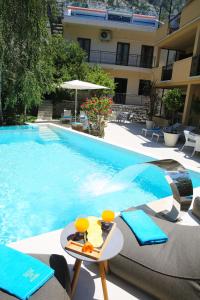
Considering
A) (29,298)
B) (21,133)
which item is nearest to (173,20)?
(21,133)

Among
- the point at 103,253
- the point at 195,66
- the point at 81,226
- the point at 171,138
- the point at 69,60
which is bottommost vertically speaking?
the point at 171,138

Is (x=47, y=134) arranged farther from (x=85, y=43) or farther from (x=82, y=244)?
(x=85, y=43)

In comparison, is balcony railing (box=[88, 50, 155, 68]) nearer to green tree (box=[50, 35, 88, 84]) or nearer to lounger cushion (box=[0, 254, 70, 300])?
green tree (box=[50, 35, 88, 84])

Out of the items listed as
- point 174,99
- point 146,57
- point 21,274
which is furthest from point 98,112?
point 146,57

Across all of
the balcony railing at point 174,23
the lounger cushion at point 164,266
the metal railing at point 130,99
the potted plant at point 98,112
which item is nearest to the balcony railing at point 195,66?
the balcony railing at point 174,23

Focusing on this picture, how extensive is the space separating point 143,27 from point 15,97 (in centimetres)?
1716

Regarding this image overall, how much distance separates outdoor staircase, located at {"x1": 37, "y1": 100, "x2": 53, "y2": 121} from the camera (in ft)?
55.6

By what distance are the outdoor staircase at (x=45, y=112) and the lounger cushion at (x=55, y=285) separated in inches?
584

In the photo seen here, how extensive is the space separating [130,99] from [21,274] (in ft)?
82.9

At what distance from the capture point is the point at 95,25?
81.4 feet

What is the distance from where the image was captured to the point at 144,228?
3047 mm

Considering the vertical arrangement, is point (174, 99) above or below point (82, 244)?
above

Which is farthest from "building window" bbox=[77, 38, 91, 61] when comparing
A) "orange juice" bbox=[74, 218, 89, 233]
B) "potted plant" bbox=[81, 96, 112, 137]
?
"orange juice" bbox=[74, 218, 89, 233]

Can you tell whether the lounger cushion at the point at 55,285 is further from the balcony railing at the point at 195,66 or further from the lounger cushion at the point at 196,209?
the balcony railing at the point at 195,66
